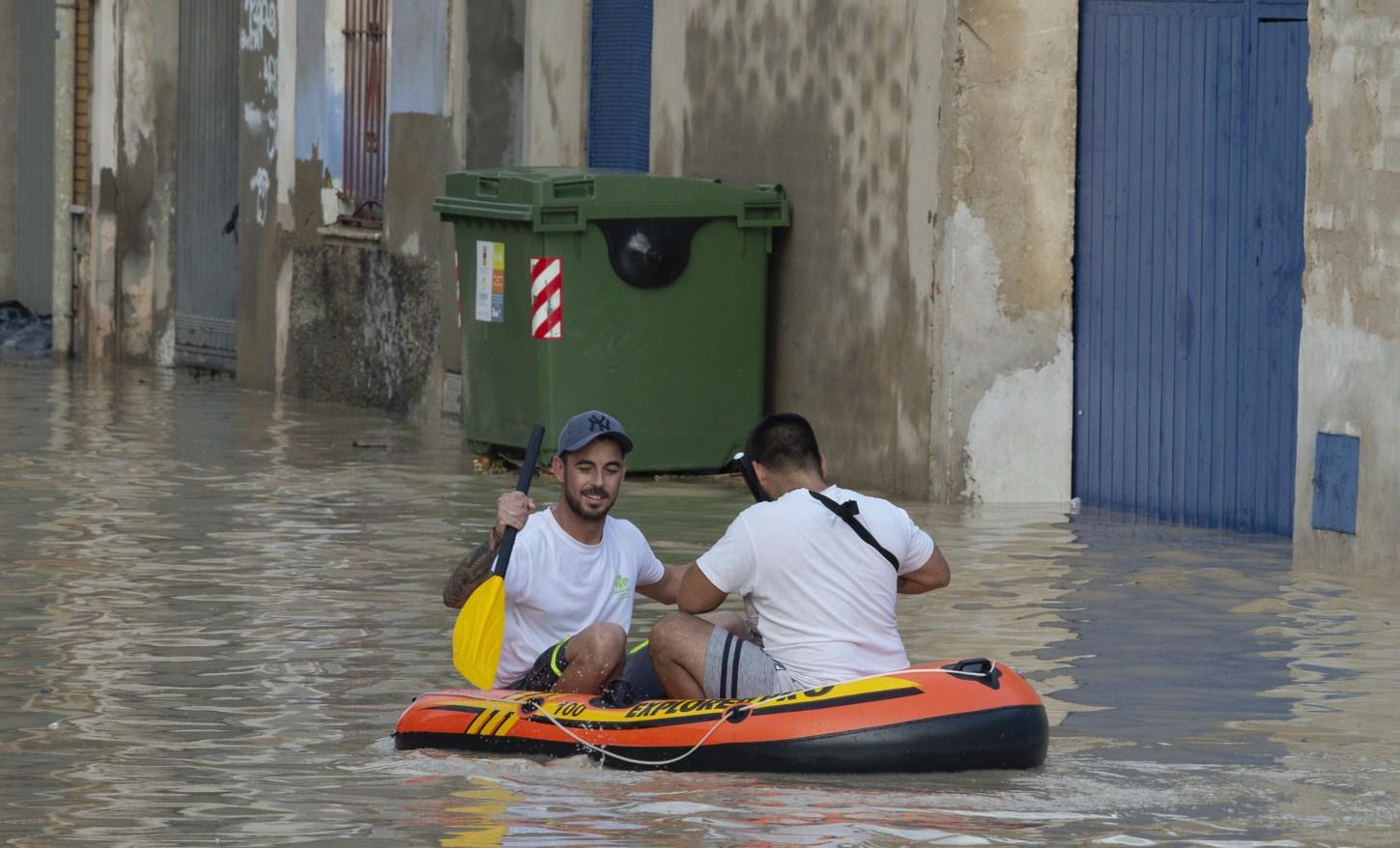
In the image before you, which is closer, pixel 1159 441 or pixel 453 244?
pixel 1159 441

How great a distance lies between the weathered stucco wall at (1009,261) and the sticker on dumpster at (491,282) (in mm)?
2724

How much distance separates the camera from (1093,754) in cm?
798

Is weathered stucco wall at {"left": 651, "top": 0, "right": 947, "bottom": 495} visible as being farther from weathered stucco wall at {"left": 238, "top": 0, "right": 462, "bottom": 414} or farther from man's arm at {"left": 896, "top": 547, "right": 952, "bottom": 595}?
man's arm at {"left": 896, "top": 547, "right": 952, "bottom": 595}

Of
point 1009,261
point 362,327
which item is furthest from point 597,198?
point 362,327

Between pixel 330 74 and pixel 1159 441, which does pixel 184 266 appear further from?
pixel 1159 441

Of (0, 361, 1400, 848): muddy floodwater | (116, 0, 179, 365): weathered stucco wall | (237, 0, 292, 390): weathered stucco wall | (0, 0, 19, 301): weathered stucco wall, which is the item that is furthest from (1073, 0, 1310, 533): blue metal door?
(0, 0, 19, 301): weathered stucco wall

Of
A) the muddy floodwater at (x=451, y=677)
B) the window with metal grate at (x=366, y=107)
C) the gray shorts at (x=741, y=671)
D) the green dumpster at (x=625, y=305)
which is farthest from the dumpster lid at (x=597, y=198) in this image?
the gray shorts at (x=741, y=671)

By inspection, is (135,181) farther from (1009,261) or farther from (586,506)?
(586,506)

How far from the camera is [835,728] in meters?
7.52

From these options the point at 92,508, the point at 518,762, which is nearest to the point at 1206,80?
the point at 92,508

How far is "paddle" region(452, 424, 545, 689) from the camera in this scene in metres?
7.92

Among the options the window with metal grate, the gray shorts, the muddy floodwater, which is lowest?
the muddy floodwater

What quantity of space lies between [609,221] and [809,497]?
758 centimetres

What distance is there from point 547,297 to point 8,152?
13.4 meters
